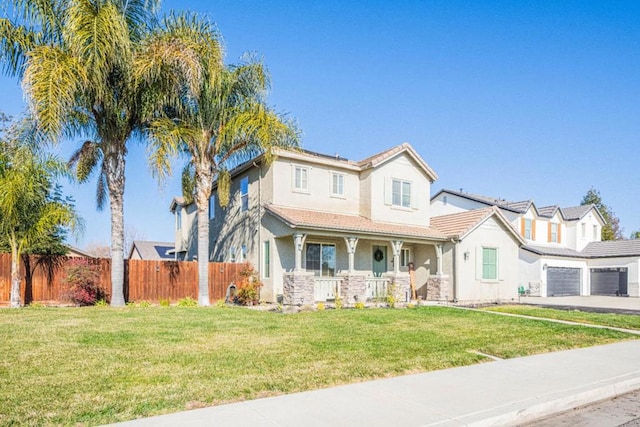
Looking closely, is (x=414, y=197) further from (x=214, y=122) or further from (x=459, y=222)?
(x=214, y=122)

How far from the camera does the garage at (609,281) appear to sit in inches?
1232

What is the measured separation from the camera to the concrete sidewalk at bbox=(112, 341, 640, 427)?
16.3 ft

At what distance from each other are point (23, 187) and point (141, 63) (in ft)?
18.2

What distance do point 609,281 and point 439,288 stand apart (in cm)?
1866

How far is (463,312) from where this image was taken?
50.9ft

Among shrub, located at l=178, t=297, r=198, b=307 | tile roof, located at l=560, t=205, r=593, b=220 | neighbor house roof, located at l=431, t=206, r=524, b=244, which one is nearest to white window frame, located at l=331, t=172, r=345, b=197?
neighbor house roof, located at l=431, t=206, r=524, b=244

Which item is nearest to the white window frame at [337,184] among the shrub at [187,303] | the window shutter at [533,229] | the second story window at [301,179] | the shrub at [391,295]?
the second story window at [301,179]

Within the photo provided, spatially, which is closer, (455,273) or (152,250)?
(455,273)

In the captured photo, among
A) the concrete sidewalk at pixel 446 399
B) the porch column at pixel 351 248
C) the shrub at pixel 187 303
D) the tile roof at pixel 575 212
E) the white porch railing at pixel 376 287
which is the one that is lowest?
the shrub at pixel 187 303

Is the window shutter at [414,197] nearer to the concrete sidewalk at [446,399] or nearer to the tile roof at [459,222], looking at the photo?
the tile roof at [459,222]

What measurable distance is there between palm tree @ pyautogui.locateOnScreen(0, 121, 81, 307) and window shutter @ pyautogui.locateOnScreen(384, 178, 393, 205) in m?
12.3

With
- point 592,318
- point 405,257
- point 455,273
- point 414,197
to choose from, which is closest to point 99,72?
point 414,197

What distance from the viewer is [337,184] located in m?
20.4

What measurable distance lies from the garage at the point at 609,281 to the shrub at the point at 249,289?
1017 inches
